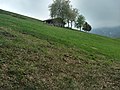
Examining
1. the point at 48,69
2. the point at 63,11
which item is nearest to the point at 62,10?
the point at 63,11

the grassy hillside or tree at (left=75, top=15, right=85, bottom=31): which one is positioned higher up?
tree at (left=75, top=15, right=85, bottom=31)

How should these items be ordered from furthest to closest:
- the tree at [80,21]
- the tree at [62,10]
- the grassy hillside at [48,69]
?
the tree at [80,21] < the tree at [62,10] < the grassy hillside at [48,69]

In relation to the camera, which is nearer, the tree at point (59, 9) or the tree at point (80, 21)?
the tree at point (59, 9)

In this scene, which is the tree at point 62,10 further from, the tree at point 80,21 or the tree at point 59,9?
the tree at point 80,21

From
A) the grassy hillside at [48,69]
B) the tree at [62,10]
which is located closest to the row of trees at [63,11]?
the tree at [62,10]

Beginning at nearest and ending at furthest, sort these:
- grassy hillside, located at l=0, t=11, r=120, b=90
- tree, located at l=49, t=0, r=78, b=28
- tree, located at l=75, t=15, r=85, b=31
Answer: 1. grassy hillside, located at l=0, t=11, r=120, b=90
2. tree, located at l=49, t=0, r=78, b=28
3. tree, located at l=75, t=15, r=85, b=31

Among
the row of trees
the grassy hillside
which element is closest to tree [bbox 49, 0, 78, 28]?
the row of trees

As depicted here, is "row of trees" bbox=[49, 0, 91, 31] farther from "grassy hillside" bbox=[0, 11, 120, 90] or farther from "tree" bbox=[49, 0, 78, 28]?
"grassy hillside" bbox=[0, 11, 120, 90]

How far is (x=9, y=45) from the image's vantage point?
18.2 metres

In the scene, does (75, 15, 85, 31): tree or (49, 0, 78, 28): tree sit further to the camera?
(75, 15, 85, 31): tree

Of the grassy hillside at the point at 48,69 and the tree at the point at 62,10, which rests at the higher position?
the tree at the point at 62,10

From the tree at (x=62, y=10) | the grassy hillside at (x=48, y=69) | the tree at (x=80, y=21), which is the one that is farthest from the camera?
the tree at (x=80, y=21)

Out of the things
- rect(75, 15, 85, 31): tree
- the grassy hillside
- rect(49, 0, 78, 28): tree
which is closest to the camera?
the grassy hillside

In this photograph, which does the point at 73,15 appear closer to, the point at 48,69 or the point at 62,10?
the point at 62,10
